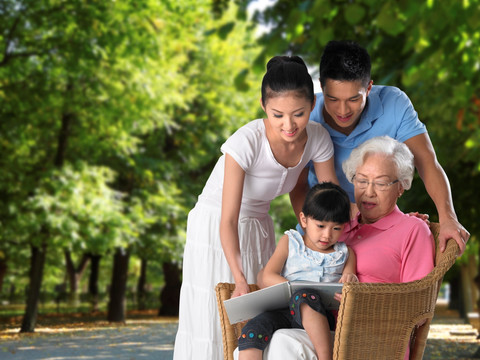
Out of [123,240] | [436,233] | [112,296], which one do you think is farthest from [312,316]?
[112,296]

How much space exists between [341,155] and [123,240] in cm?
1372

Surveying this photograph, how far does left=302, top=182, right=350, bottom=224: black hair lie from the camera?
10.0 ft

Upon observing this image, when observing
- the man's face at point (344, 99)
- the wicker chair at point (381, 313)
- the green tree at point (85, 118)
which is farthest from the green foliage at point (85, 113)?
the wicker chair at point (381, 313)

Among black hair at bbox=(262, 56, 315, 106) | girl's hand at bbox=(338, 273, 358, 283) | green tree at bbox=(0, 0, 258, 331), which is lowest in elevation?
girl's hand at bbox=(338, 273, 358, 283)

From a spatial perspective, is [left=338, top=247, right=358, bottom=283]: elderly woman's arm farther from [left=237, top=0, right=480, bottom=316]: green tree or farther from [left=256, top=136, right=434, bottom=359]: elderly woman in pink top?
[left=237, top=0, right=480, bottom=316]: green tree

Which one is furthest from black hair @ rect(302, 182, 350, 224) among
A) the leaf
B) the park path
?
the park path

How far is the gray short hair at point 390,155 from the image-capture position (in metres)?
3.44

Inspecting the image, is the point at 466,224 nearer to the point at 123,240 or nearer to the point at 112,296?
the point at 123,240

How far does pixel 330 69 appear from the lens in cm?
355

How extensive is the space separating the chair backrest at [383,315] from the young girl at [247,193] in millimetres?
512

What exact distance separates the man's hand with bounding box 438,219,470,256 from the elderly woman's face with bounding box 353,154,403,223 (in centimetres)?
27

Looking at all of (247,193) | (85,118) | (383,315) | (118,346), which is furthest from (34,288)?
(383,315)

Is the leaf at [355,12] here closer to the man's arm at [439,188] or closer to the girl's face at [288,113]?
the man's arm at [439,188]

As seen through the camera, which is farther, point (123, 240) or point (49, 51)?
point (123, 240)
